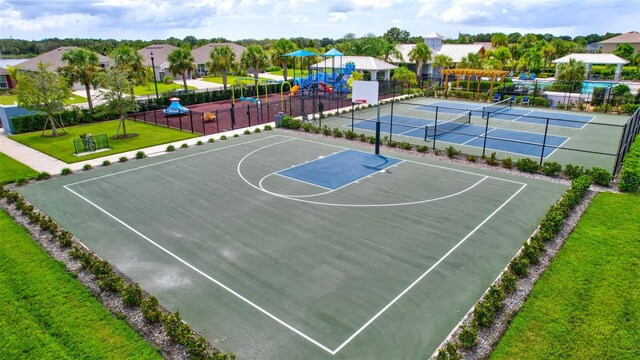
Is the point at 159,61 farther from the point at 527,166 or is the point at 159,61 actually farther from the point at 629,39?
the point at 629,39

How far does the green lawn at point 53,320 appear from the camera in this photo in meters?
8.54

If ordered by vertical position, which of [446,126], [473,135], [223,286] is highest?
[446,126]

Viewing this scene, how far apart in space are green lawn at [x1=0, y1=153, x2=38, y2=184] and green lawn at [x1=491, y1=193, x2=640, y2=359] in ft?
69.5

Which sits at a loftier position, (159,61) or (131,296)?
(159,61)

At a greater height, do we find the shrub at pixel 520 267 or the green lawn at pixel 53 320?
the shrub at pixel 520 267

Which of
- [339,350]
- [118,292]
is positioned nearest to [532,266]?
[339,350]

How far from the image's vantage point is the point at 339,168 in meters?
20.5

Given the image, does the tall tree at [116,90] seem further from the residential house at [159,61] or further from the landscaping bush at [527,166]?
the residential house at [159,61]

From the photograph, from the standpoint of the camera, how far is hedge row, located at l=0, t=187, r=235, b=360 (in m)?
8.38

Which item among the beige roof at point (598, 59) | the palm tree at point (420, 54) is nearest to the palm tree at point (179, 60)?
the palm tree at point (420, 54)

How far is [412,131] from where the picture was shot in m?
28.5

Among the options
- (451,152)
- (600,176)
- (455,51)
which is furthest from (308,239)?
(455,51)

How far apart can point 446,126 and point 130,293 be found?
24.9 meters

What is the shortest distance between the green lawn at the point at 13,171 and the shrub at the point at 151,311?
14.2m
